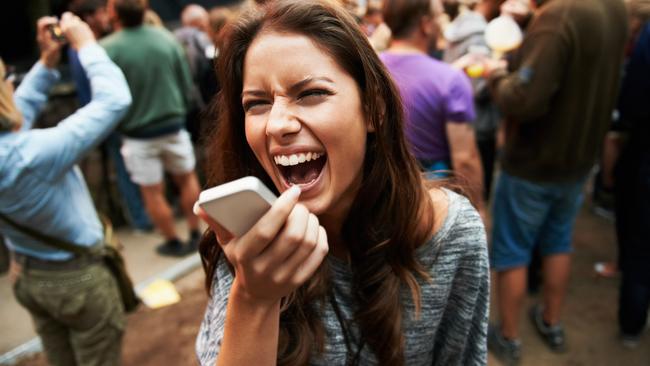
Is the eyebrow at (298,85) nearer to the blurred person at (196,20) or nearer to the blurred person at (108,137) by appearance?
the blurred person at (108,137)

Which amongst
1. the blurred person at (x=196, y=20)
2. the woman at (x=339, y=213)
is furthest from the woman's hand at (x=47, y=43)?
the blurred person at (x=196, y=20)

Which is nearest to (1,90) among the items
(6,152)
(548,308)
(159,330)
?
(6,152)

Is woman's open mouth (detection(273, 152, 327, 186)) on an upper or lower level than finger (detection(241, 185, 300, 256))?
lower

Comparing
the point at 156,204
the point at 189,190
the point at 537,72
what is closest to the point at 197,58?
the point at 189,190

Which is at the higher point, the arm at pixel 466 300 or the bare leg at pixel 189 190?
the arm at pixel 466 300

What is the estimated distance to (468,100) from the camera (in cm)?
241

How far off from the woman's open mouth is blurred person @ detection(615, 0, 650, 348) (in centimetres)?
242

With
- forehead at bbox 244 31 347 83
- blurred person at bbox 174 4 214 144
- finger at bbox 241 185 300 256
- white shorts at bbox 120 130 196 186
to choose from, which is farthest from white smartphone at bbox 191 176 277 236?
blurred person at bbox 174 4 214 144

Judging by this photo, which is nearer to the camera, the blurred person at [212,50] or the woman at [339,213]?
the woman at [339,213]

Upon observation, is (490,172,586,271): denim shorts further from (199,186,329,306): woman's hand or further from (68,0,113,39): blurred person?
(68,0,113,39): blurred person

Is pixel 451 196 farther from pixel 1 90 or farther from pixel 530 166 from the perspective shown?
pixel 1 90

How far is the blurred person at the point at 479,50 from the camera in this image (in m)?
3.30

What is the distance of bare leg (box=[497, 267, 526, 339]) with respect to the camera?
107 inches

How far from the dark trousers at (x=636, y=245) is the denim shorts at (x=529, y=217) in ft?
1.21
